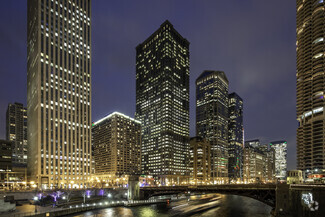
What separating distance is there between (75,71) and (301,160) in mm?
191526

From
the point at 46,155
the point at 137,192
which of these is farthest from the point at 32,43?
the point at 137,192

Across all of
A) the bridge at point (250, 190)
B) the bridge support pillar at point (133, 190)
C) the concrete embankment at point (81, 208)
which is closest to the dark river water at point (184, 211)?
the concrete embankment at point (81, 208)

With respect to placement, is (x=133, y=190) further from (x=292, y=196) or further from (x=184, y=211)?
(x=292, y=196)

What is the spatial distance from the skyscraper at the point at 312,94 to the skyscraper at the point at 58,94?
169357 millimetres

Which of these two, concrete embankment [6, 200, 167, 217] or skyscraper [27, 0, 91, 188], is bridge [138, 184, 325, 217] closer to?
concrete embankment [6, 200, 167, 217]

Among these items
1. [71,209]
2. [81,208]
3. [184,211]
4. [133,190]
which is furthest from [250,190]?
[133,190]

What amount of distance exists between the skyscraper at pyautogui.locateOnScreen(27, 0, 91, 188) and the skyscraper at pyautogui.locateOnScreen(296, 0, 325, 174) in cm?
16936

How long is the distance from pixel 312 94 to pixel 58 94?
19247cm

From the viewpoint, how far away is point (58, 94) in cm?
16400

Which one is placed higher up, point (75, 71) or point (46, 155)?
point (75, 71)

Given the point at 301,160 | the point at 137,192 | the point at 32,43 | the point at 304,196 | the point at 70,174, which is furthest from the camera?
the point at 301,160

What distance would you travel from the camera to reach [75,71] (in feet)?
574

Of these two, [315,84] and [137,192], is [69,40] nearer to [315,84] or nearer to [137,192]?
[137,192]

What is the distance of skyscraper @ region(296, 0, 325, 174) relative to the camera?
174 meters
